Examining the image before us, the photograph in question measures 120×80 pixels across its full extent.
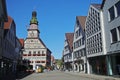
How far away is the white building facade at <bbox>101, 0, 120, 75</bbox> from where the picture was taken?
105ft

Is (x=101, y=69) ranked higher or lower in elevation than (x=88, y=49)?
lower

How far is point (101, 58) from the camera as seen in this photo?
41.9m

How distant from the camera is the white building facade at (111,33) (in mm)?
32094

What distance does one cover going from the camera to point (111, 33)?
3450 cm

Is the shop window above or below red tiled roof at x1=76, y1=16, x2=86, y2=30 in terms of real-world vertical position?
below

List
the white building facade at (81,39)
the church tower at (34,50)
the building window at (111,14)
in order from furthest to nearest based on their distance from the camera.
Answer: the church tower at (34,50) < the white building facade at (81,39) < the building window at (111,14)

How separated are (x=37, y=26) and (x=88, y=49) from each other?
225ft

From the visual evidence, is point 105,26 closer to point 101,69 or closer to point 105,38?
point 105,38

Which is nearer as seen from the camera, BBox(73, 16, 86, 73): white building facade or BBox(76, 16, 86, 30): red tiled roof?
BBox(73, 16, 86, 73): white building facade

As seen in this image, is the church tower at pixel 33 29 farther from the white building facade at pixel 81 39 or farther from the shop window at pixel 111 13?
the shop window at pixel 111 13

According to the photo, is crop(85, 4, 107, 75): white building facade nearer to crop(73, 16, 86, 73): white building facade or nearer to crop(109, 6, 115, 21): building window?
crop(109, 6, 115, 21): building window

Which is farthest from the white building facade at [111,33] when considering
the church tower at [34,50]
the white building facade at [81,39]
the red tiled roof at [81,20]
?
the church tower at [34,50]

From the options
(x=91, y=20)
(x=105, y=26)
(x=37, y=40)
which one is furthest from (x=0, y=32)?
(x=37, y=40)

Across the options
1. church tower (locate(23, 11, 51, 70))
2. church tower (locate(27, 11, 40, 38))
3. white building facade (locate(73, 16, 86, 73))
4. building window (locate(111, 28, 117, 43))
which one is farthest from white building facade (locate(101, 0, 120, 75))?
church tower (locate(27, 11, 40, 38))
